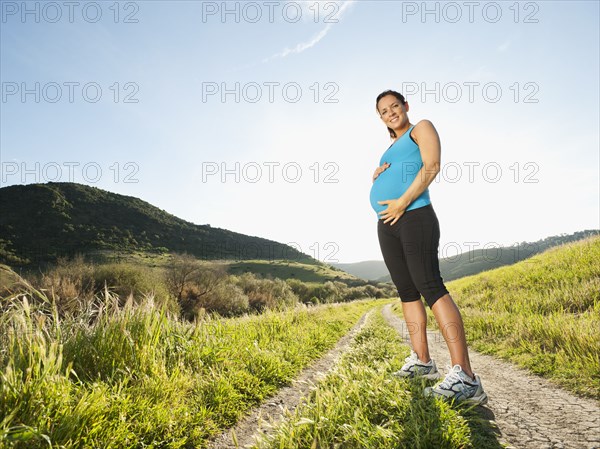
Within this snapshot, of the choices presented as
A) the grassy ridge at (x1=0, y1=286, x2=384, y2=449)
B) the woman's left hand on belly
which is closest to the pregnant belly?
the woman's left hand on belly

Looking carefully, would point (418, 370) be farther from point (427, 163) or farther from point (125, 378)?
point (125, 378)

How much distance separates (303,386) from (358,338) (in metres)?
2.99

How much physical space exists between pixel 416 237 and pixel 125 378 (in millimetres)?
2789

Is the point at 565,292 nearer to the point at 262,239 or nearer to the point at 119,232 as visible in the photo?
the point at 119,232

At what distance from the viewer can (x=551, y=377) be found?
3.40m

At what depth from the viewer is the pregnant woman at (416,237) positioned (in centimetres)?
257

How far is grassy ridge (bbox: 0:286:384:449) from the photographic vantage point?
187cm

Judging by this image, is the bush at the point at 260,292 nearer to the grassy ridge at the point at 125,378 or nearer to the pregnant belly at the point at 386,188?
the grassy ridge at the point at 125,378

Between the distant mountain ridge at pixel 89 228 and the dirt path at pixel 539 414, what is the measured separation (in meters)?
75.0

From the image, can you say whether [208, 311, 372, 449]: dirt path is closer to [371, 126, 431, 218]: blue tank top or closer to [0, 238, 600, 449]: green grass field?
[0, 238, 600, 449]: green grass field

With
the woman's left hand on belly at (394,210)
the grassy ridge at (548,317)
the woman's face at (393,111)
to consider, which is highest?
the woman's face at (393,111)

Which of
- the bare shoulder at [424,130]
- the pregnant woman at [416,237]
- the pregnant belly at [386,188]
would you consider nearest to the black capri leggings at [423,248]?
the pregnant woman at [416,237]

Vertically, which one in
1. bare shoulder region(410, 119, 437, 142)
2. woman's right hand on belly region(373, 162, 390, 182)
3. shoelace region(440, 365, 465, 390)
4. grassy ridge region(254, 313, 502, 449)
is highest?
bare shoulder region(410, 119, 437, 142)

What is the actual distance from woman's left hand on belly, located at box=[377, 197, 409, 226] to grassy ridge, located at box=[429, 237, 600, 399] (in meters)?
2.33
